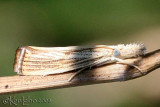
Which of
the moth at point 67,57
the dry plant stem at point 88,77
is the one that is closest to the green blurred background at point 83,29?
the moth at point 67,57

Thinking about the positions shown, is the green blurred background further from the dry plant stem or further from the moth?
the dry plant stem

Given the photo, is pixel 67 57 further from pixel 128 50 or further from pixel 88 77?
pixel 128 50

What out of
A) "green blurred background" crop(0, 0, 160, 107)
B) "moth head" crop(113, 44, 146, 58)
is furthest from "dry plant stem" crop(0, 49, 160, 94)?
"green blurred background" crop(0, 0, 160, 107)

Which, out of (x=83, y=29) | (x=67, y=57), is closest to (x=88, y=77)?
(x=67, y=57)

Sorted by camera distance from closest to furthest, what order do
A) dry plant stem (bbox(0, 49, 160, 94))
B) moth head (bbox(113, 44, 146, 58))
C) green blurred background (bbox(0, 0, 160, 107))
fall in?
dry plant stem (bbox(0, 49, 160, 94))
moth head (bbox(113, 44, 146, 58))
green blurred background (bbox(0, 0, 160, 107))

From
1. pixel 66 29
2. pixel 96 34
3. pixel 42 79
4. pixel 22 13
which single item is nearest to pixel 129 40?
pixel 96 34

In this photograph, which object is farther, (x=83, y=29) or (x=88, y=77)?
(x=83, y=29)
